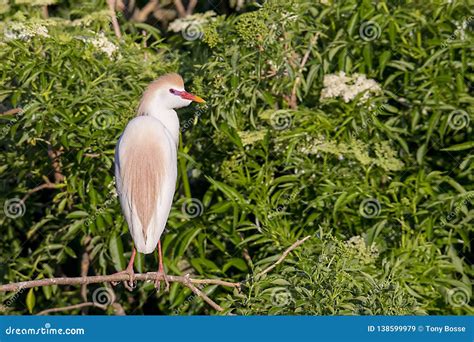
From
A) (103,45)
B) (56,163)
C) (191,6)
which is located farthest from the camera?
(191,6)

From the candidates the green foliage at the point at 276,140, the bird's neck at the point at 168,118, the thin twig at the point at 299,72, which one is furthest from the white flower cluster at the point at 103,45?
the bird's neck at the point at 168,118

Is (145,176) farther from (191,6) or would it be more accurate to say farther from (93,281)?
(191,6)

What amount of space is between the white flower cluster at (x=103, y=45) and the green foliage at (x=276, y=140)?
25 millimetres

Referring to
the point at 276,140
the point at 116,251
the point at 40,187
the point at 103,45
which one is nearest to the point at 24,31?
the point at 103,45

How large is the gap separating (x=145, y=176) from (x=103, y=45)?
3.81 feet

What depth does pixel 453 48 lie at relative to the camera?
4250mm

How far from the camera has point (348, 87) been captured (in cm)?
414

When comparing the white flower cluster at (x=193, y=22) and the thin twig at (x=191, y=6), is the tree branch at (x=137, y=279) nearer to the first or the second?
the white flower cluster at (x=193, y=22)

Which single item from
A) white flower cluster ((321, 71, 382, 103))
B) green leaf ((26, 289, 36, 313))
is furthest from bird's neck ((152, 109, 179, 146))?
green leaf ((26, 289, 36, 313))

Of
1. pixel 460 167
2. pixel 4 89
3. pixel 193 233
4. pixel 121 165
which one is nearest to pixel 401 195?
pixel 460 167

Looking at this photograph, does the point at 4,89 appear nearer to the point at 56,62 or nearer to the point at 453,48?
the point at 56,62

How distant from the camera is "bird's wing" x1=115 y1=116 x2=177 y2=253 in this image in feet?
10.8

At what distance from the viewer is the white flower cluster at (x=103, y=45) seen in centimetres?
430

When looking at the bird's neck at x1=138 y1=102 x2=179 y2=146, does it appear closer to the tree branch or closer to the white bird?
the white bird
